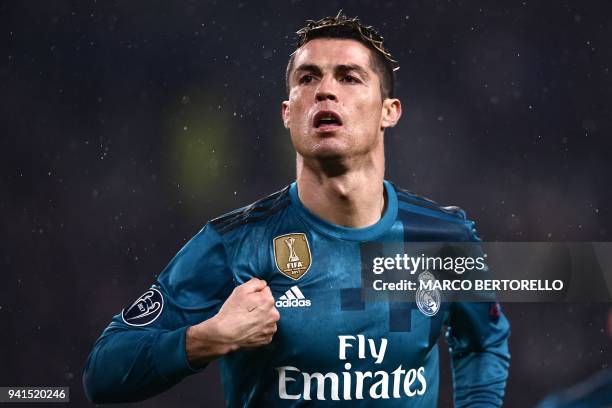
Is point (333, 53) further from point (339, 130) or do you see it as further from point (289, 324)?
point (289, 324)

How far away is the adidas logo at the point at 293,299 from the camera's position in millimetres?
4121

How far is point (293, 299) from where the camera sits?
163 inches

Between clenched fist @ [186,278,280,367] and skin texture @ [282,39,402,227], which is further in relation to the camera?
skin texture @ [282,39,402,227]

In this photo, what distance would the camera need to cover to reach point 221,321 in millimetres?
3721

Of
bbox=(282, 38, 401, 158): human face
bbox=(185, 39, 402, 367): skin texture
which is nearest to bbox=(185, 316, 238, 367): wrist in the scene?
bbox=(185, 39, 402, 367): skin texture

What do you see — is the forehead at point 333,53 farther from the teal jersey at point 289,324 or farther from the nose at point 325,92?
the teal jersey at point 289,324

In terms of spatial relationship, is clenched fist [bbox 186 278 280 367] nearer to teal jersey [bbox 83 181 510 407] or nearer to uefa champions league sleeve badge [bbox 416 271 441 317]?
teal jersey [bbox 83 181 510 407]

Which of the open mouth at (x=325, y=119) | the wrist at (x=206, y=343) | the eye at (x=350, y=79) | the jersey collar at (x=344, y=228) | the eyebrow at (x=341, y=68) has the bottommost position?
the wrist at (x=206, y=343)

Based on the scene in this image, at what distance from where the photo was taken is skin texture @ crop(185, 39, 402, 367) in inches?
161

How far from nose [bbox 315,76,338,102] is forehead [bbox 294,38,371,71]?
0.38ft

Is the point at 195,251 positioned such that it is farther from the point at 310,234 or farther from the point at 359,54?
the point at 359,54

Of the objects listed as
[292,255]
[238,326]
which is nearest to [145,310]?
[238,326]

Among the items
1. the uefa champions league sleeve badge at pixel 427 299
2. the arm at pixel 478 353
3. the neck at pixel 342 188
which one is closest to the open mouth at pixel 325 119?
the neck at pixel 342 188

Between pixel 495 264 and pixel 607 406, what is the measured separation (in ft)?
4.55
